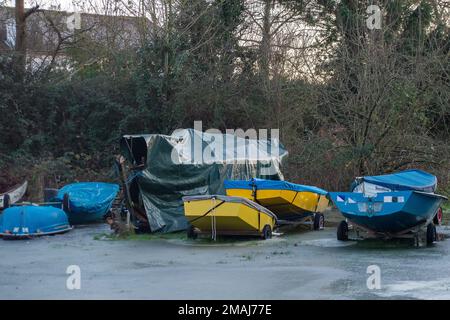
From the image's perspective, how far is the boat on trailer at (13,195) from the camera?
23.9 metres

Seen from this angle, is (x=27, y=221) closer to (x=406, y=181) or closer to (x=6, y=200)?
(x=6, y=200)

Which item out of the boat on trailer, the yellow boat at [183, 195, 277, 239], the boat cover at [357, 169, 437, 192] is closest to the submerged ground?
the yellow boat at [183, 195, 277, 239]

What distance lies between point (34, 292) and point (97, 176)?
18271 mm

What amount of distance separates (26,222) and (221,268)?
7562mm

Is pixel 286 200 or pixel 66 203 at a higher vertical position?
pixel 286 200

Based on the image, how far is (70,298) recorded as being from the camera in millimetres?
10820

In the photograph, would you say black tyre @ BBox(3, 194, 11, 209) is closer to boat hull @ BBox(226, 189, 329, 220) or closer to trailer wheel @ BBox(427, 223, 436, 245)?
boat hull @ BBox(226, 189, 329, 220)

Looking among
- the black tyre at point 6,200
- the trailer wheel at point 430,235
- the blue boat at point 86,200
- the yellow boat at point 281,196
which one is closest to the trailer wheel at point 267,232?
the yellow boat at point 281,196

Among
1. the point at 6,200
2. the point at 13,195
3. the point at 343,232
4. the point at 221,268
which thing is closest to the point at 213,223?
the point at 343,232

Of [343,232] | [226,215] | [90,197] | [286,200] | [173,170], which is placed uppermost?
[173,170]

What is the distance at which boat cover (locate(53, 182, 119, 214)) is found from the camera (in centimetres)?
2258

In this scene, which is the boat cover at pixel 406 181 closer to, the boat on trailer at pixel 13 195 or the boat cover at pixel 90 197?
the boat cover at pixel 90 197

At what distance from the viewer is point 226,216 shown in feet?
57.6

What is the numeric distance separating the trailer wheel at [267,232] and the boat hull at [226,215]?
87 mm
